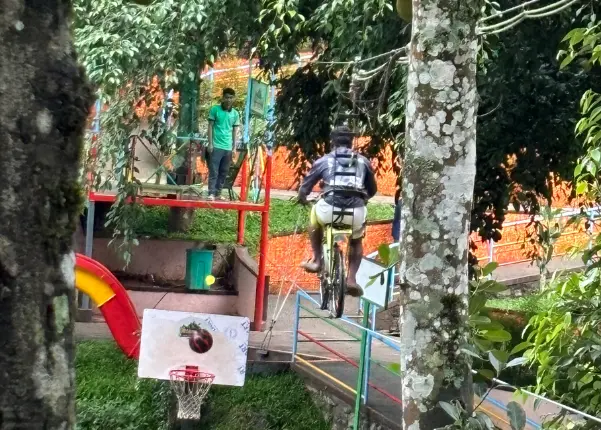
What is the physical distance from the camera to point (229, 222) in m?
17.3

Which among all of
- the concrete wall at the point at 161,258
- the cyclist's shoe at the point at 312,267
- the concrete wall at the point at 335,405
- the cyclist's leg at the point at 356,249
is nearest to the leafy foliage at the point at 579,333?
the cyclist's leg at the point at 356,249

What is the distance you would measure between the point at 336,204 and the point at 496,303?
30.3 ft

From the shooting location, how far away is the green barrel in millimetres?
13086

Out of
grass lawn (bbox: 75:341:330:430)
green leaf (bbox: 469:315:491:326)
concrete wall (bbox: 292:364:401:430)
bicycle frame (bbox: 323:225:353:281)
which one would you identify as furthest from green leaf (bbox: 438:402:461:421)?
grass lawn (bbox: 75:341:330:430)

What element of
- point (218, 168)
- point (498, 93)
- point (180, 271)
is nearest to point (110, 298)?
point (218, 168)

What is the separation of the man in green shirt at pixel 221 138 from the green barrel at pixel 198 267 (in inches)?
42.1

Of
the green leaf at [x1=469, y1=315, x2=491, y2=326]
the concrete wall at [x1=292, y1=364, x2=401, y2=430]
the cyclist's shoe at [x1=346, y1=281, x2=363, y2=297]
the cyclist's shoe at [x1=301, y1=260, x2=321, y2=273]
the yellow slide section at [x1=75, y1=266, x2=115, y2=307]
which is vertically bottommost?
the concrete wall at [x1=292, y1=364, x2=401, y2=430]

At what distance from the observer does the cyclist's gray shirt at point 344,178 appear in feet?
23.9

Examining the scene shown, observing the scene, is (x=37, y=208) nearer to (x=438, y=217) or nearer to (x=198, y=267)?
(x=438, y=217)

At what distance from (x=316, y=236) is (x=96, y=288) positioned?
12.3 feet

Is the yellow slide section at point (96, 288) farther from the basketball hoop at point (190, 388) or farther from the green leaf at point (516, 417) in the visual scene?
the green leaf at point (516, 417)

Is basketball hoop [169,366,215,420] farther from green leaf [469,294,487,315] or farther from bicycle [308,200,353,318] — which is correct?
green leaf [469,294,487,315]

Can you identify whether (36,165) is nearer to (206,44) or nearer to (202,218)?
(206,44)

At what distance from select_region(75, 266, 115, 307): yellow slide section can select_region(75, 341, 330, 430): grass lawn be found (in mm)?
811
